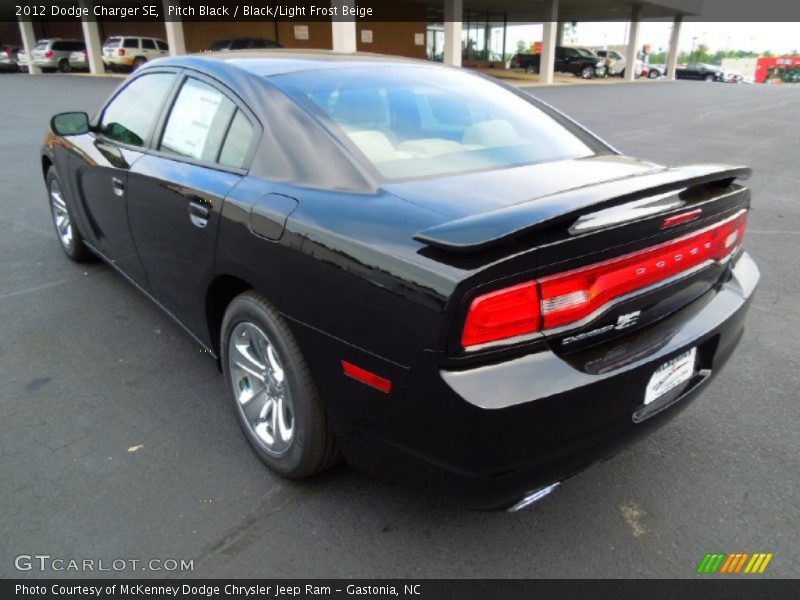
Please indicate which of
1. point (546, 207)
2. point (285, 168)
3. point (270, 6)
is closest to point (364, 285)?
point (546, 207)

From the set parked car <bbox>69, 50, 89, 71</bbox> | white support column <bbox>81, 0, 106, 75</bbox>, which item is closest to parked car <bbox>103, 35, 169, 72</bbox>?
white support column <bbox>81, 0, 106, 75</bbox>

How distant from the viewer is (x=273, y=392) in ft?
7.95

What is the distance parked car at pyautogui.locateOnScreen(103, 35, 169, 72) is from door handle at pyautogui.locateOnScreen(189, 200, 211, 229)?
3263 centimetres

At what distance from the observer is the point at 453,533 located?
2201mm

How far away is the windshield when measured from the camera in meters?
2.39

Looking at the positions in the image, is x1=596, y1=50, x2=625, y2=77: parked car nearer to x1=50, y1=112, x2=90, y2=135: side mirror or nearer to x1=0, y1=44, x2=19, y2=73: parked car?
x1=0, y1=44, x2=19, y2=73: parked car

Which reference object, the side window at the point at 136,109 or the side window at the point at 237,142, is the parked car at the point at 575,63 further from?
the side window at the point at 237,142

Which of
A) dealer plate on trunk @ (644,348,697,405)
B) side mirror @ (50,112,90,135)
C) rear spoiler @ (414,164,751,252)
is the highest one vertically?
rear spoiler @ (414,164,751,252)

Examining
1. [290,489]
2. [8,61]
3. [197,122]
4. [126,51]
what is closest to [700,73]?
[126,51]

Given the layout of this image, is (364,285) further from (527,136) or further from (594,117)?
(594,117)

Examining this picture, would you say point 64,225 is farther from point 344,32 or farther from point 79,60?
point 79,60

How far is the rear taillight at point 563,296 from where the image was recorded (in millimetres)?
1648

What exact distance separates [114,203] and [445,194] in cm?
231

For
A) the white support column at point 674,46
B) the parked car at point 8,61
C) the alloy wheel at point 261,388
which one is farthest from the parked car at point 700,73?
the alloy wheel at point 261,388
